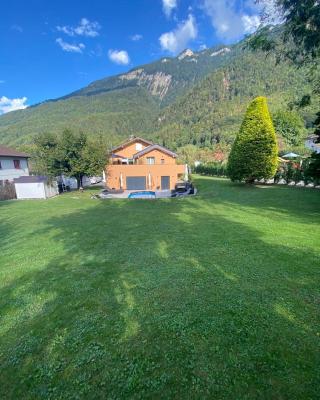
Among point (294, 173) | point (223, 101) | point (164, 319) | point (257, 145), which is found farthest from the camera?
point (223, 101)

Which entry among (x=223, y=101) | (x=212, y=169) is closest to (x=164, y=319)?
(x=212, y=169)

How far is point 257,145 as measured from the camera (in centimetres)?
2180

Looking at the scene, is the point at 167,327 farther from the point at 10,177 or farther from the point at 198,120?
the point at 198,120

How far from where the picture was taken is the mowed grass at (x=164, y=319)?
2836 millimetres

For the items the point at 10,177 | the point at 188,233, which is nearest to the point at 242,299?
the point at 188,233

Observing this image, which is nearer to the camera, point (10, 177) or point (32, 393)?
point (32, 393)

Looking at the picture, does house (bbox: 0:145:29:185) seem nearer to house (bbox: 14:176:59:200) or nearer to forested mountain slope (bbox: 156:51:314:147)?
house (bbox: 14:176:59:200)

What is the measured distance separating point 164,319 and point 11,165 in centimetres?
3217

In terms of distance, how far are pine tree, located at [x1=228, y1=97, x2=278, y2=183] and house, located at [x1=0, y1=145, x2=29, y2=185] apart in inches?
1048

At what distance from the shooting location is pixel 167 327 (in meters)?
3.75

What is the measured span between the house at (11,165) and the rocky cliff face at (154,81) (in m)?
145

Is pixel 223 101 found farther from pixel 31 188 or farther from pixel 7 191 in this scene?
pixel 7 191

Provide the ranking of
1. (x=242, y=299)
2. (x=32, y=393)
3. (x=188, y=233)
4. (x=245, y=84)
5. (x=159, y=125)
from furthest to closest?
(x=159, y=125), (x=245, y=84), (x=188, y=233), (x=242, y=299), (x=32, y=393)

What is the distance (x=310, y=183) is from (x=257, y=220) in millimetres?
12948
